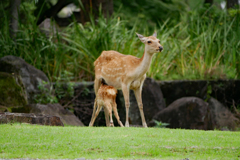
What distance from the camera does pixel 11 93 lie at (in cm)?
985

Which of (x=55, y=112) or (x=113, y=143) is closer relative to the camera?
(x=113, y=143)

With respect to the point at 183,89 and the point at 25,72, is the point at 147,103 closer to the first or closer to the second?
the point at 183,89

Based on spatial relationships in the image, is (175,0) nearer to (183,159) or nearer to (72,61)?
(72,61)

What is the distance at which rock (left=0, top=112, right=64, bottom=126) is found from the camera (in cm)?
770

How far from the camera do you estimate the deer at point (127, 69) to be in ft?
27.8

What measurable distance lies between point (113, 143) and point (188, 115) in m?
5.23

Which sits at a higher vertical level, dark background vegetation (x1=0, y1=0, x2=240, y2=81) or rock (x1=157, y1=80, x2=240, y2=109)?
dark background vegetation (x1=0, y1=0, x2=240, y2=81)

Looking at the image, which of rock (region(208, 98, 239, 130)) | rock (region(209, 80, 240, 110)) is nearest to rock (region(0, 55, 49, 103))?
rock (region(208, 98, 239, 130))

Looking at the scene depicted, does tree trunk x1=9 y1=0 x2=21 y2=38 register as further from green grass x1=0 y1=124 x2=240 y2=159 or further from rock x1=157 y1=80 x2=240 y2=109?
green grass x1=0 y1=124 x2=240 y2=159

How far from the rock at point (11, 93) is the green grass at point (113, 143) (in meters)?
2.65

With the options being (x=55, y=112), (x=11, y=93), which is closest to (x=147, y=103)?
(x=55, y=112)

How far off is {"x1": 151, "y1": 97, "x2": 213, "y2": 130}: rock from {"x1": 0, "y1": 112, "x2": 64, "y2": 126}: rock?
3.83 m

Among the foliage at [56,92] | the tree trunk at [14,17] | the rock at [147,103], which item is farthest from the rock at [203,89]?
the tree trunk at [14,17]

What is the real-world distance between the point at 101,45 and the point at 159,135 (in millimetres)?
A: 6302
